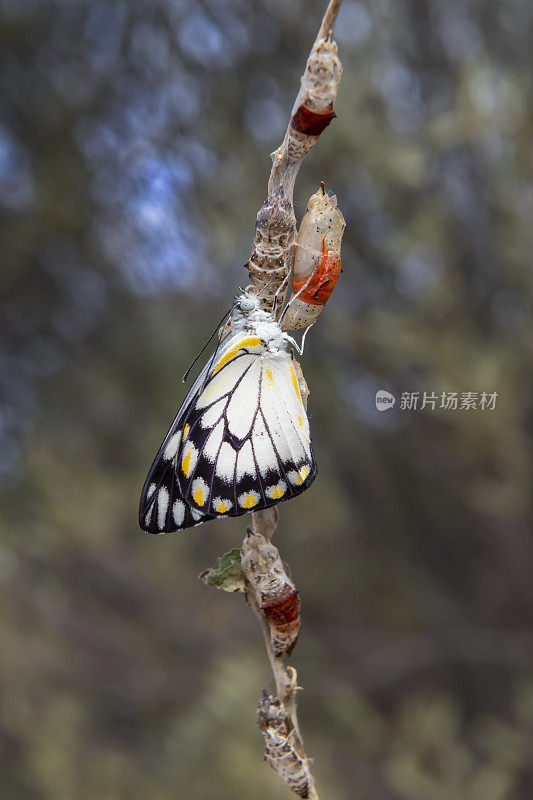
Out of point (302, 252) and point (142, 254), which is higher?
point (142, 254)

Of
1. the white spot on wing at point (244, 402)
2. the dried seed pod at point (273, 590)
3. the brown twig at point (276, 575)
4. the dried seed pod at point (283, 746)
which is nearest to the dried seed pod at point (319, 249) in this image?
the brown twig at point (276, 575)

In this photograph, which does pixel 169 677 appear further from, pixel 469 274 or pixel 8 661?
pixel 469 274

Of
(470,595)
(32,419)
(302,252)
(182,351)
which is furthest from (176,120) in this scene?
(470,595)

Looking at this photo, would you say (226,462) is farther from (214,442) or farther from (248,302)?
(248,302)

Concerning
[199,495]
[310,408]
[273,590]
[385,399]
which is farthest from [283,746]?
[310,408]

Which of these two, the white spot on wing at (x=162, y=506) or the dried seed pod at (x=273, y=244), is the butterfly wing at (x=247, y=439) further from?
the dried seed pod at (x=273, y=244)

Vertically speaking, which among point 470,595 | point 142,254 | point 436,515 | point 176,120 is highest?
point 176,120
